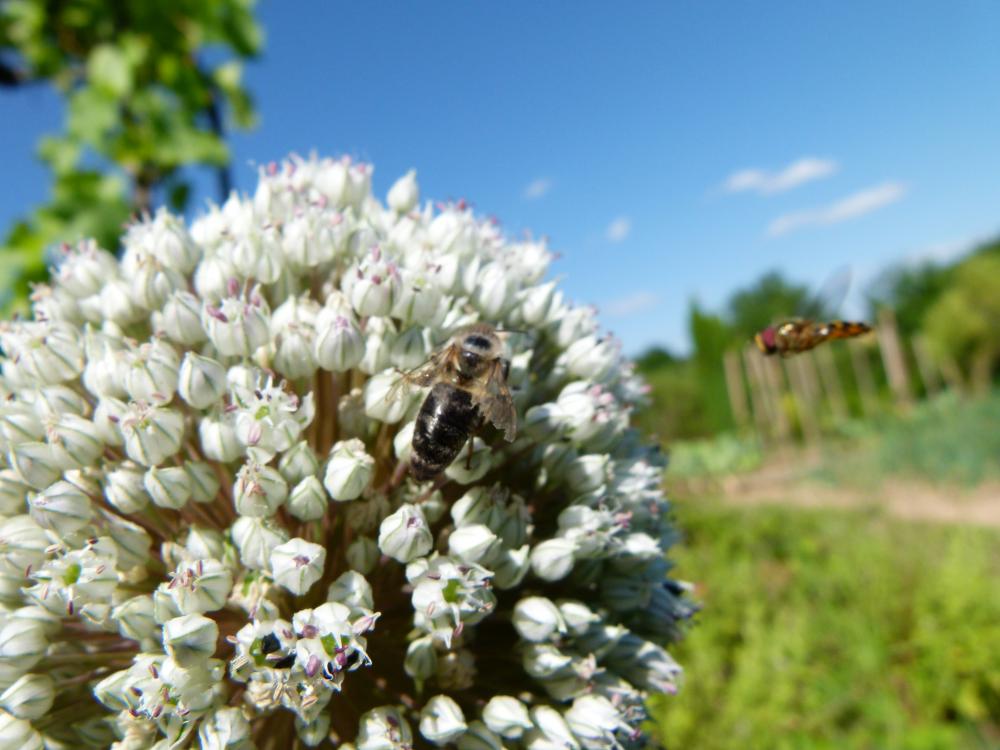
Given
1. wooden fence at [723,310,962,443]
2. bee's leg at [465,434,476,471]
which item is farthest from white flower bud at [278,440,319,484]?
wooden fence at [723,310,962,443]

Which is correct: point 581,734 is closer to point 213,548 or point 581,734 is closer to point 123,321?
point 213,548

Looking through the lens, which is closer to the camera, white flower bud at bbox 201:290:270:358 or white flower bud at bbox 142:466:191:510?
white flower bud at bbox 142:466:191:510

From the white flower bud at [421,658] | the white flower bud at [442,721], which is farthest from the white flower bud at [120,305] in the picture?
the white flower bud at [442,721]

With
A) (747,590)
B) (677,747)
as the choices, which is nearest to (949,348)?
(747,590)

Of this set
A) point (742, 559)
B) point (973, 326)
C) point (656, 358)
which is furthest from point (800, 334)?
point (656, 358)

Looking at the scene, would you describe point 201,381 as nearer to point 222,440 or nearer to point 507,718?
point 222,440

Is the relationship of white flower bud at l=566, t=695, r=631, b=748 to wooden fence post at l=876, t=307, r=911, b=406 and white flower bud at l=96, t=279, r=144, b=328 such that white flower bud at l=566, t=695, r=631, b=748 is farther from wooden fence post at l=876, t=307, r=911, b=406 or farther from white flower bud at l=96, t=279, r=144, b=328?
wooden fence post at l=876, t=307, r=911, b=406
